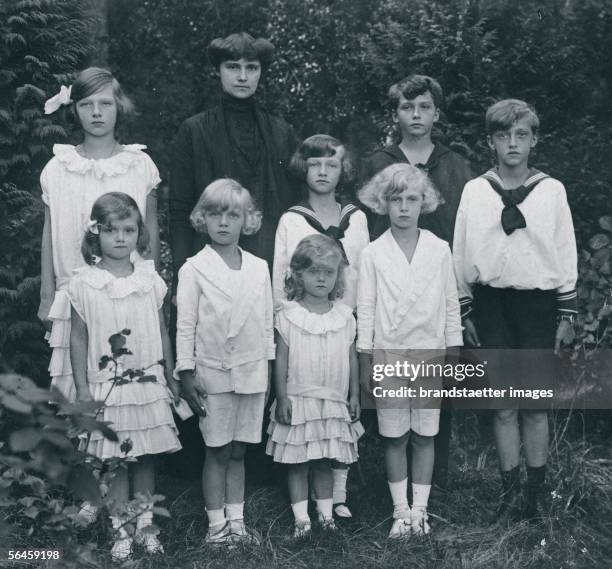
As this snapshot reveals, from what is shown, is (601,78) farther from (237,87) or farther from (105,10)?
(105,10)

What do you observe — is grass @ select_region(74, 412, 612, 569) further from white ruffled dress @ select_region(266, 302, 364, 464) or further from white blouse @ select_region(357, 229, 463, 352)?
white blouse @ select_region(357, 229, 463, 352)

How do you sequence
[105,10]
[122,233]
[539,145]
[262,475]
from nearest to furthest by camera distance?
[122,233] → [262,475] → [539,145] → [105,10]

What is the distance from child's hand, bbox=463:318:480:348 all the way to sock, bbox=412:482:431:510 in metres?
0.68

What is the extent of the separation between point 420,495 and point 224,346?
1.13 m

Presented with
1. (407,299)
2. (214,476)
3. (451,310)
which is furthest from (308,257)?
(214,476)

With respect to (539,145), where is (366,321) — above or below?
below

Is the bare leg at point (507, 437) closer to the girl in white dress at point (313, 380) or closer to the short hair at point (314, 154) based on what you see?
the girl in white dress at point (313, 380)

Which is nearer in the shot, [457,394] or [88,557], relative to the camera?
[88,557]

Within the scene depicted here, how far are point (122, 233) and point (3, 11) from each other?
158cm

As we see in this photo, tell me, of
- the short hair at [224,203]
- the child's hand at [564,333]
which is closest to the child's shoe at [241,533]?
the short hair at [224,203]

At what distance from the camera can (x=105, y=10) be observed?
20.2 ft

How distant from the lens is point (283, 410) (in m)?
4.09

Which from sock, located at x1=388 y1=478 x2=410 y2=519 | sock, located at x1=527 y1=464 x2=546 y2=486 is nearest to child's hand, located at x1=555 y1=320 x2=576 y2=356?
sock, located at x1=527 y1=464 x2=546 y2=486

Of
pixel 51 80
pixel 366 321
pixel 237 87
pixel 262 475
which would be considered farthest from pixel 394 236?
pixel 51 80
